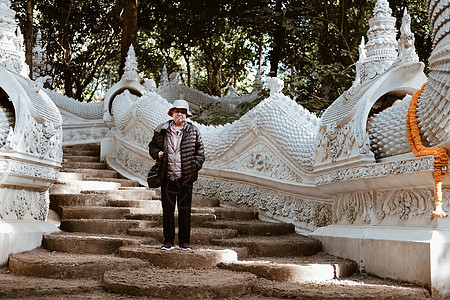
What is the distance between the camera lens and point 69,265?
4.64 meters

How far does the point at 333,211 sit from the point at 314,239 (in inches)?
13.4

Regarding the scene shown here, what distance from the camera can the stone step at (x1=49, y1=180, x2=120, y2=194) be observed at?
24.4 feet

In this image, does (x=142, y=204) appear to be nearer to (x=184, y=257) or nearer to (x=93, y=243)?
(x=93, y=243)

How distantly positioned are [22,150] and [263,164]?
2823mm

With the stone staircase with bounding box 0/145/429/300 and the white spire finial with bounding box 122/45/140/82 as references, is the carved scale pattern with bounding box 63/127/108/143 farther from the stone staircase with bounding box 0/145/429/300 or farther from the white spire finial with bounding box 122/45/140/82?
the stone staircase with bounding box 0/145/429/300

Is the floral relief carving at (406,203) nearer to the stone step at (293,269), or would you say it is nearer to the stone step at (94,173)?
the stone step at (293,269)

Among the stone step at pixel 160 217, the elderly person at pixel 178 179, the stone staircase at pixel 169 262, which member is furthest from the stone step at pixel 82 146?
the elderly person at pixel 178 179

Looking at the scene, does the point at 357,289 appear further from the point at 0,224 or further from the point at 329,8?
the point at 329,8

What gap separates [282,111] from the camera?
7.02 meters

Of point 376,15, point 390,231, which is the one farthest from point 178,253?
point 376,15

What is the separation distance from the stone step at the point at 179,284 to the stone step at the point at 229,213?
2251 mm

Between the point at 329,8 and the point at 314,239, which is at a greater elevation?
the point at 329,8

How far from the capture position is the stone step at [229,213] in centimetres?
683

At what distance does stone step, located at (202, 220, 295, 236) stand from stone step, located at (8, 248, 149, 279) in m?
1.52
